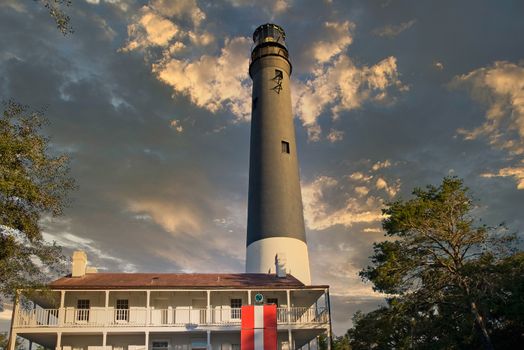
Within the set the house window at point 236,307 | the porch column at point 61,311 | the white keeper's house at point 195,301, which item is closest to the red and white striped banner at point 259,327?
the white keeper's house at point 195,301

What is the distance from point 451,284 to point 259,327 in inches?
344

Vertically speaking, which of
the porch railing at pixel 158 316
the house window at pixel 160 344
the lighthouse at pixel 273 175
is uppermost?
the lighthouse at pixel 273 175

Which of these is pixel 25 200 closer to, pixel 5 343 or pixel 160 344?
pixel 160 344

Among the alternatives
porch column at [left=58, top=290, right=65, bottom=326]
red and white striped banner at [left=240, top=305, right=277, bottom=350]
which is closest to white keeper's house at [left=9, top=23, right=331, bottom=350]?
porch column at [left=58, top=290, right=65, bottom=326]

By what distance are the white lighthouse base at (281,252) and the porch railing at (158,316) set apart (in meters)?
3.90

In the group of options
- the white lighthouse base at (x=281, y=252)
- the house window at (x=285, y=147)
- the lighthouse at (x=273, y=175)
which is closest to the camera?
the white lighthouse base at (x=281, y=252)

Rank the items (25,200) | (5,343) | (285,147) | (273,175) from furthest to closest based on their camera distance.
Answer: (5,343)
(285,147)
(273,175)
(25,200)

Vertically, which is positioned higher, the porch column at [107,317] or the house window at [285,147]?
the house window at [285,147]

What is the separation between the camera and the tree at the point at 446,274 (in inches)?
795

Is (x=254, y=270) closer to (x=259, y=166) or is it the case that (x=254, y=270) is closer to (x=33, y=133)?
(x=259, y=166)

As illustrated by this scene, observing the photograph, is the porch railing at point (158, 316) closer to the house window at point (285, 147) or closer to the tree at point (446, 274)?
the tree at point (446, 274)

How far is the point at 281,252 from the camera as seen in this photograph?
30.6m

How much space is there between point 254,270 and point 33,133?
17403mm

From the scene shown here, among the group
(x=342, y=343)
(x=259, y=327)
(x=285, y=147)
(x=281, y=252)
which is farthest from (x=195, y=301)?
(x=342, y=343)
